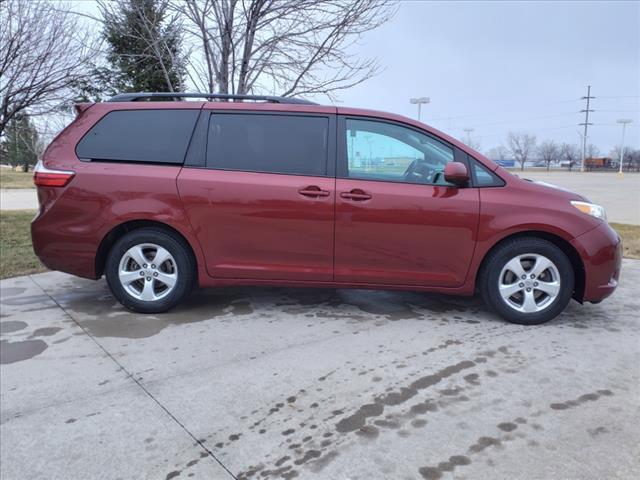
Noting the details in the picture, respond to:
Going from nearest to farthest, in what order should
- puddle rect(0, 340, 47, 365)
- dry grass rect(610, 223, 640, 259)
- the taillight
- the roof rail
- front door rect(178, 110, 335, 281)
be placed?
1. puddle rect(0, 340, 47, 365)
2. front door rect(178, 110, 335, 281)
3. the taillight
4. the roof rail
5. dry grass rect(610, 223, 640, 259)

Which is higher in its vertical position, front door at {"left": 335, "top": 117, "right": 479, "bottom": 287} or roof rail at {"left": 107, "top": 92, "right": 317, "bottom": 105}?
roof rail at {"left": 107, "top": 92, "right": 317, "bottom": 105}

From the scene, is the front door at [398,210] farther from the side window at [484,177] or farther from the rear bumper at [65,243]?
the rear bumper at [65,243]

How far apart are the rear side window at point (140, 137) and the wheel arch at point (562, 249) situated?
8.69 feet

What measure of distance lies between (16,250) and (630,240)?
9.44 metres

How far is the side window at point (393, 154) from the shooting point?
401 cm

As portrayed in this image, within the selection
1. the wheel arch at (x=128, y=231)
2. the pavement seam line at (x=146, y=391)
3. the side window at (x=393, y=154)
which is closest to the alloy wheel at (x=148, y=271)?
the wheel arch at (x=128, y=231)

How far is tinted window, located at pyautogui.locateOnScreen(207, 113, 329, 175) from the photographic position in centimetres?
405

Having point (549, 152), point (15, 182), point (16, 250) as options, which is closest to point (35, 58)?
point (16, 250)

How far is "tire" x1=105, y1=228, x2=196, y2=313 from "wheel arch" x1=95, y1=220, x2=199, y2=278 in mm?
25

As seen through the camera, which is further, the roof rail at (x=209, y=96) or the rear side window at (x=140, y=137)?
the roof rail at (x=209, y=96)

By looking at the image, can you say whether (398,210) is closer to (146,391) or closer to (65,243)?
(146,391)

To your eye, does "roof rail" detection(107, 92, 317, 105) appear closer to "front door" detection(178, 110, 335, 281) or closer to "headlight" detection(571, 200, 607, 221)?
"front door" detection(178, 110, 335, 281)

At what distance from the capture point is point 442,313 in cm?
427

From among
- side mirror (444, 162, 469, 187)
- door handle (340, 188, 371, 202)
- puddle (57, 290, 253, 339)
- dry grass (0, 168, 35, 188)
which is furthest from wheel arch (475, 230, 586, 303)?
dry grass (0, 168, 35, 188)
